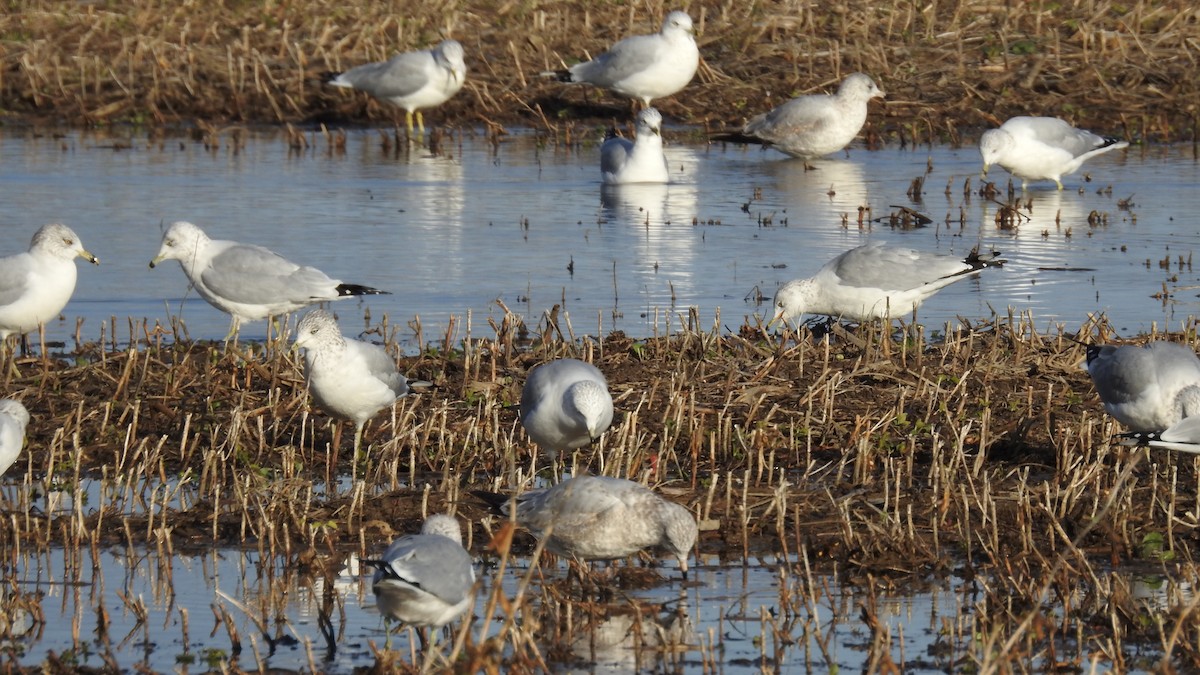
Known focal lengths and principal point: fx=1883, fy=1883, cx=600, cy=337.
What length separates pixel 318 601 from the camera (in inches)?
253

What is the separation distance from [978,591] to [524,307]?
5.71 metres

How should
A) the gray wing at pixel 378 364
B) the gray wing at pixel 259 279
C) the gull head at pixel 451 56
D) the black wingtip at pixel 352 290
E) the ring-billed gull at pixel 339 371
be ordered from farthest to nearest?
the gull head at pixel 451 56, the black wingtip at pixel 352 290, the gray wing at pixel 259 279, the gray wing at pixel 378 364, the ring-billed gull at pixel 339 371

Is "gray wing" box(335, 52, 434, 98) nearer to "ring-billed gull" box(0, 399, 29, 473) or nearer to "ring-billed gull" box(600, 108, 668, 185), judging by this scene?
"ring-billed gull" box(600, 108, 668, 185)

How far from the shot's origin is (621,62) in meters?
20.2

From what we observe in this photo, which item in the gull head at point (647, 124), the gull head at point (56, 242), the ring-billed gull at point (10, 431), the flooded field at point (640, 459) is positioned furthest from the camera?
the gull head at point (647, 124)

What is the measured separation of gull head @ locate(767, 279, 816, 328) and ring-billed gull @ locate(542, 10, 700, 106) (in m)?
9.18

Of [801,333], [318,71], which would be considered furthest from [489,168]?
[801,333]

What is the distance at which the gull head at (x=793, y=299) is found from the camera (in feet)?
35.8

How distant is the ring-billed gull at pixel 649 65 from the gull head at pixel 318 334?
466 inches

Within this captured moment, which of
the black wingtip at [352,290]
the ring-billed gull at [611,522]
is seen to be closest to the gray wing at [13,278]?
the black wingtip at [352,290]

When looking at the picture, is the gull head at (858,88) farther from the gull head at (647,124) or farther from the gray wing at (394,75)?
the gray wing at (394,75)

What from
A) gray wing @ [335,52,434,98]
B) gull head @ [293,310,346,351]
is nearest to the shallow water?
gray wing @ [335,52,434,98]

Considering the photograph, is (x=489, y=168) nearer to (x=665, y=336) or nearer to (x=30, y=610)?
(x=665, y=336)

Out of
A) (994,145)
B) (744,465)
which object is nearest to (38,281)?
(744,465)
